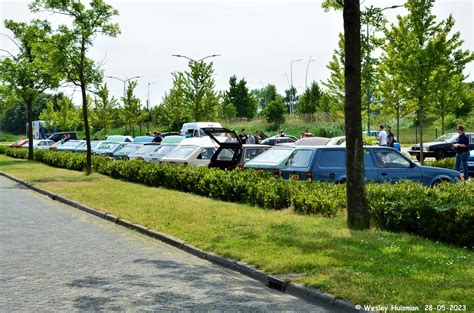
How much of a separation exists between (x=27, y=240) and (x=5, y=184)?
553 inches

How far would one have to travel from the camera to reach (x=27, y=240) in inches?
415

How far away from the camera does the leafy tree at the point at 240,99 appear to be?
8706cm

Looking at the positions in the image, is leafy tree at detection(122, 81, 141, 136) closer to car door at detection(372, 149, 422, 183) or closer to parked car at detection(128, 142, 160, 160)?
parked car at detection(128, 142, 160, 160)

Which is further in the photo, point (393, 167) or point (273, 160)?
point (273, 160)

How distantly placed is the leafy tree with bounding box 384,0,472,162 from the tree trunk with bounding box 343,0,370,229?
56.2 ft

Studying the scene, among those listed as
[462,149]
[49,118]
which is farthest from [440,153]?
[49,118]

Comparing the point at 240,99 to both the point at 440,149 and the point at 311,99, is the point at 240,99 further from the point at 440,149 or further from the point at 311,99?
the point at 440,149

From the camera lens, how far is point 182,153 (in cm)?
2188

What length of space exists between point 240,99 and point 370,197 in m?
77.8

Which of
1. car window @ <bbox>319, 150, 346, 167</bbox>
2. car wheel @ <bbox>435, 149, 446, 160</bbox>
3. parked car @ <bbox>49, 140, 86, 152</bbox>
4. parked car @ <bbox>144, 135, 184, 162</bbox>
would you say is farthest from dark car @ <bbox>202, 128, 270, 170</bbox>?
parked car @ <bbox>49, 140, 86, 152</bbox>

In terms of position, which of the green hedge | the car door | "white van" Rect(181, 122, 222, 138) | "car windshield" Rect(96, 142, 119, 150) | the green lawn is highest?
"white van" Rect(181, 122, 222, 138)

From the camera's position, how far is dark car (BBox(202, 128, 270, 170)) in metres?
18.8

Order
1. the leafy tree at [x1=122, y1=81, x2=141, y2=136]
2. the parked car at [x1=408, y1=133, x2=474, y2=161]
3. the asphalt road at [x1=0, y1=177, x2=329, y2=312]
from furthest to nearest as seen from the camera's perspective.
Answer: the leafy tree at [x1=122, y1=81, x2=141, y2=136], the parked car at [x1=408, y1=133, x2=474, y2=161], the asphalt road at [x1=0, y1=177, x2=329, y2=312]

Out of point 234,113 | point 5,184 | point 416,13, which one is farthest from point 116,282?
point 234,113
